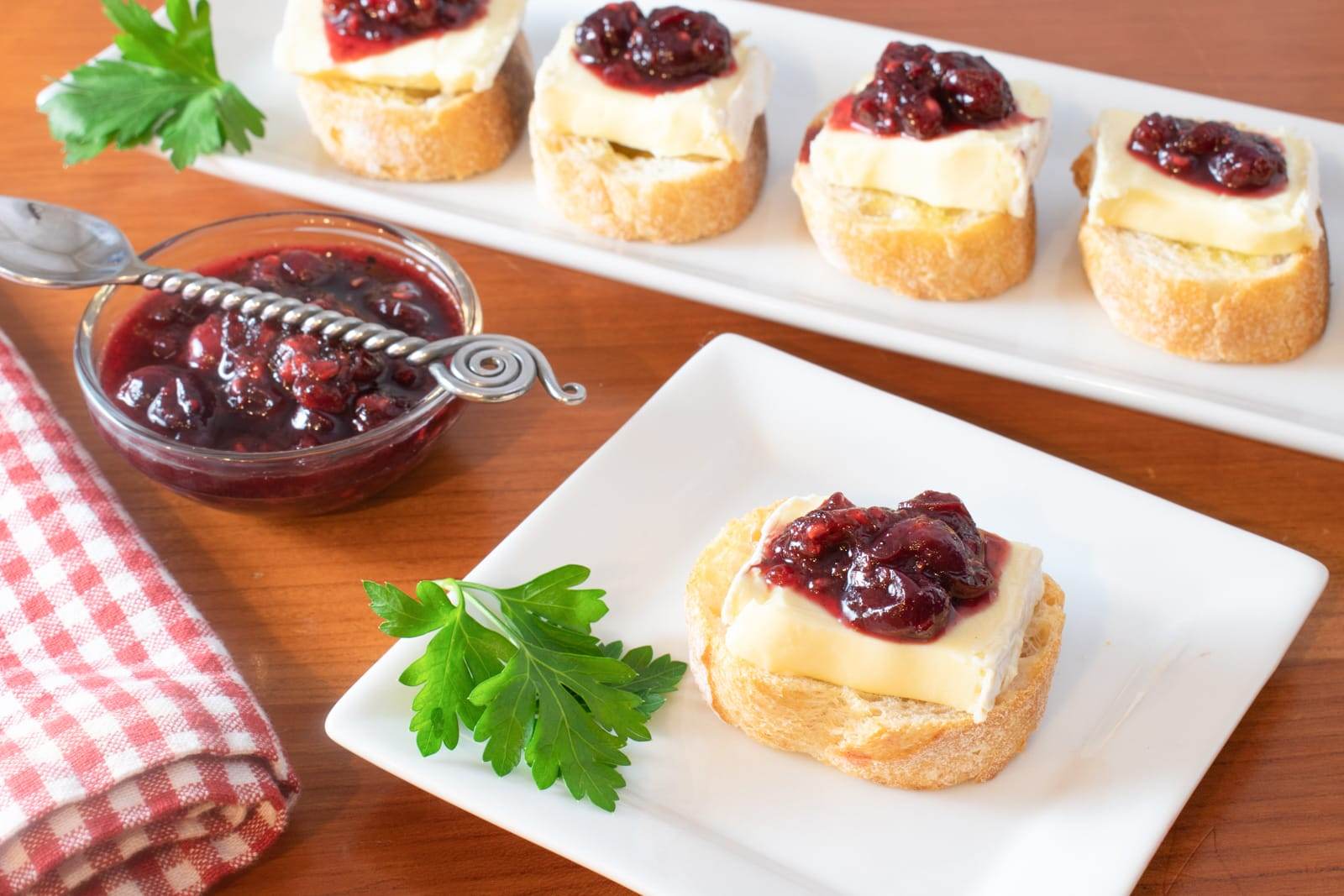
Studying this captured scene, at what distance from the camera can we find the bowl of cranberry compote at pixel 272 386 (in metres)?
2.43

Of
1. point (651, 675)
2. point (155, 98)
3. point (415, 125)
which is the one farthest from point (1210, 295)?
point (155, 98)

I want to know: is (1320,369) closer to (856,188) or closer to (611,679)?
(856,188)

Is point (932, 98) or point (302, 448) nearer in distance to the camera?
point (302, 448)

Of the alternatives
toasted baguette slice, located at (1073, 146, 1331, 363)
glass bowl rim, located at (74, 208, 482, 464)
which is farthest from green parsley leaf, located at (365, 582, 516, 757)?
toasted baguette slice, located at (1073, 146, 1331, 363)

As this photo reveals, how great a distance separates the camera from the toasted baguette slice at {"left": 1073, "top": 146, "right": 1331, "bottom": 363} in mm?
2818

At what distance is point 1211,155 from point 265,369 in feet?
→ 6.44

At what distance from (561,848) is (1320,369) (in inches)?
77.1

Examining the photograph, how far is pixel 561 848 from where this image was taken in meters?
1.98

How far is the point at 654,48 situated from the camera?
3.08 metres

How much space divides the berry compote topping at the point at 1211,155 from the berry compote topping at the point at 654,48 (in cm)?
95

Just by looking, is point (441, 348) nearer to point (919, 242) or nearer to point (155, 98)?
point (919, 242)

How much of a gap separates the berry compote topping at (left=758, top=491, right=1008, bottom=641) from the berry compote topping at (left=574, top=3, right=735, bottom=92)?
1.36 meters

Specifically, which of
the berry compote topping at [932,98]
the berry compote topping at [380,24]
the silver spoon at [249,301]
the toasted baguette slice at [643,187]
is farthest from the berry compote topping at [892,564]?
the berry compote topping at [380,24]

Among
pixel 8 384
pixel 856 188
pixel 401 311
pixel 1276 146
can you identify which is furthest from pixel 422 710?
pixel 1276 146
